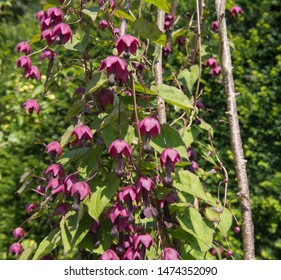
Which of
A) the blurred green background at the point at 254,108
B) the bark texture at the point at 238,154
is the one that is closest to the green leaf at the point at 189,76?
the bark texture at the point at 238,154

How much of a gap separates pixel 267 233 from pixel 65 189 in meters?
1.85

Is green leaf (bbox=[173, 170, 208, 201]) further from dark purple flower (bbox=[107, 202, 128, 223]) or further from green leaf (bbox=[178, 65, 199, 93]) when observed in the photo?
green leaf (bbox=[178, 65, 199, 93])

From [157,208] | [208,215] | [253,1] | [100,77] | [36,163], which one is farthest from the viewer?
[36,163]

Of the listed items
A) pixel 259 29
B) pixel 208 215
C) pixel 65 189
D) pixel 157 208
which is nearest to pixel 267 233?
pixel 259 29

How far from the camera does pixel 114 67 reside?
1.00 meters

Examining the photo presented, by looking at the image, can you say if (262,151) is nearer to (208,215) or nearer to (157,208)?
(208,215)

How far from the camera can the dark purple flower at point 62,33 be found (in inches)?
43.2

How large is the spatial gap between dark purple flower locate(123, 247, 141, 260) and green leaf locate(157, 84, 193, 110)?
39 cm

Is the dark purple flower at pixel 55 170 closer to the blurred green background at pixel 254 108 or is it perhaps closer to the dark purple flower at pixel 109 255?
the dark purple flower at pixel 109 255

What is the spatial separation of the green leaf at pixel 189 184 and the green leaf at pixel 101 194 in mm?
169

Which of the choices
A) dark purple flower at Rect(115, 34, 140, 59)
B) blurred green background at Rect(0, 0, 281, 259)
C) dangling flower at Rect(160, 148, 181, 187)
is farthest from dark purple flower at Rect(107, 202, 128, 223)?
blurred green background at Rect(0, 0, 281, 259)

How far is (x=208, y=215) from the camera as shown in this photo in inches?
52.0

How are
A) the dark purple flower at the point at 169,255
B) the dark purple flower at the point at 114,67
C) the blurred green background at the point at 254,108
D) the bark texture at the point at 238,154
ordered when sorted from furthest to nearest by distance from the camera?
the blurred green background at the point at 254,108 → the bark texture at the point at 238,154 → the dark purple flower at the point at 169,255 → the dark purple flower at the point at 114,67
